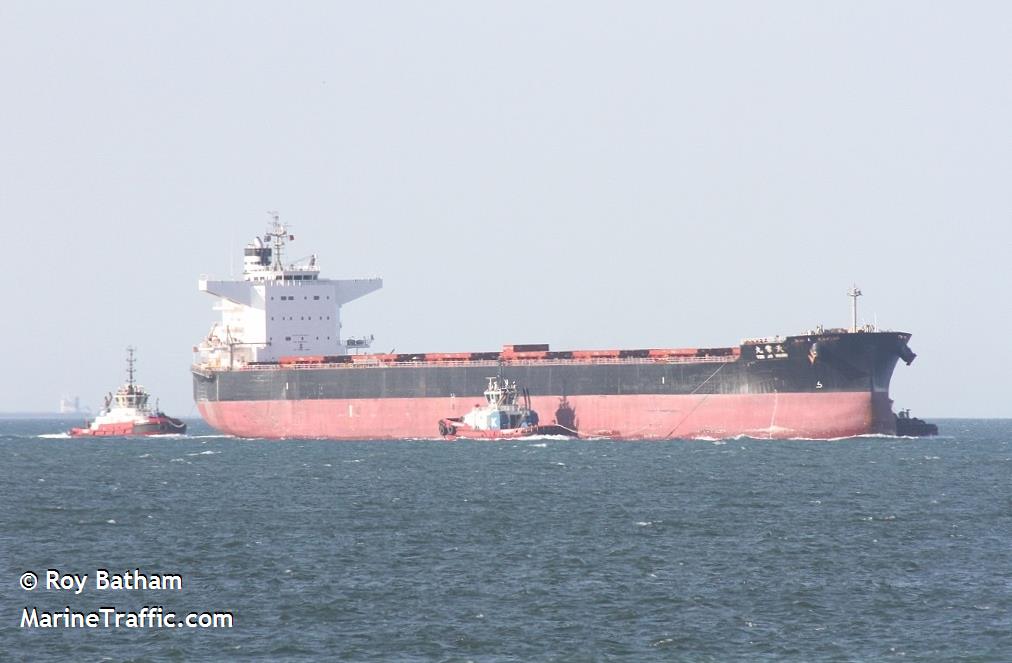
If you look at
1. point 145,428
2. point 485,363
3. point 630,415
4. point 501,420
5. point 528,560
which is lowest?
point 528,560

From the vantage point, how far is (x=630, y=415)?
60031 millimetres

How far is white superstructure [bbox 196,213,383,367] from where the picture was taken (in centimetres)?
7356

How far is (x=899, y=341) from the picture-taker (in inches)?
2232

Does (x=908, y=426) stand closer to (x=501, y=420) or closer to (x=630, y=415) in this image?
(x=630, y=415)

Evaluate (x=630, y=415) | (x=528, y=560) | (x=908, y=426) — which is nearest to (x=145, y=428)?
(x=630, y=415)

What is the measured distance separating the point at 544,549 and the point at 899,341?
97.2 ft

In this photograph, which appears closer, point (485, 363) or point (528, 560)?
point (528, 560)

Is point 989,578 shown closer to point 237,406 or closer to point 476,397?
point 476,397

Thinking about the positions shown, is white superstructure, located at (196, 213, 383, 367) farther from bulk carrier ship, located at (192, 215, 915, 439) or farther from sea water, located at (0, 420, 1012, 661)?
sea water, located at (0, 420, 1012, 661)

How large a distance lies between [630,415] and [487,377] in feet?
21.8

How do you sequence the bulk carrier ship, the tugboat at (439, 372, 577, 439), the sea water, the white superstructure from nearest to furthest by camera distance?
1. the sea water
2. the bulk carrier ship
3. the tugboat at (439, 372, 577, 439)
4. the white superstructure

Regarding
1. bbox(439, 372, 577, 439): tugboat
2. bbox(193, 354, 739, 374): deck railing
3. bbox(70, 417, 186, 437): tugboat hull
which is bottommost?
bbox(70, 417, 186, 437): tugboat hull

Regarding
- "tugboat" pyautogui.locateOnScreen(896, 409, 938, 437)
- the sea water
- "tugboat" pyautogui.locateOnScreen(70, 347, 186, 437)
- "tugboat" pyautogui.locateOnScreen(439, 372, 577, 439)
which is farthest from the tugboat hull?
"tugboat" pyautogui.locateOnScreen(896, 409, 938, 437)

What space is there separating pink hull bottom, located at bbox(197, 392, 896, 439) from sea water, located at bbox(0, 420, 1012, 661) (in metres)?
4.87
